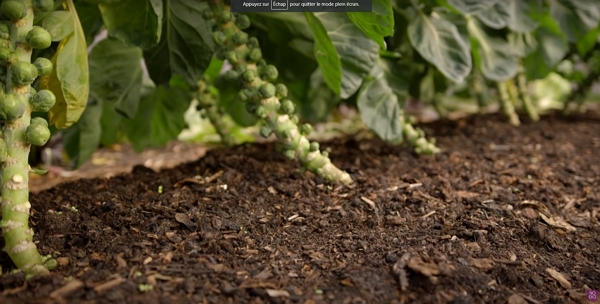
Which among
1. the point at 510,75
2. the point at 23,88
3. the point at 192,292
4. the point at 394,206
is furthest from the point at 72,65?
the point at 510,75

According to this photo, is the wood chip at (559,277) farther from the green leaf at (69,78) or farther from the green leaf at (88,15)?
the green leaf at (88,15)

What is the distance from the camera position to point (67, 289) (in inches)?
45.4

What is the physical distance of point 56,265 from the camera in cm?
129

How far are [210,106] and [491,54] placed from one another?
1.27 meters

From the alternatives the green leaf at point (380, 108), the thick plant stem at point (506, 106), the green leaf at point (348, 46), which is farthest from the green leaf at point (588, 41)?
the green leaf at point (348, 46)

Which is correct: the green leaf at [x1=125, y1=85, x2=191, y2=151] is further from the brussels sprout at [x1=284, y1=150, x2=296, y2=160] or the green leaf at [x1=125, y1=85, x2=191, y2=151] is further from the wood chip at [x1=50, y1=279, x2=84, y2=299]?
the wood chip at [x1=50, y1=279, x2=84, y2=299]

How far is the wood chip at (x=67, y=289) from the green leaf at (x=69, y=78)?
0.51m

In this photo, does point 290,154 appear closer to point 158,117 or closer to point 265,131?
point 265,131

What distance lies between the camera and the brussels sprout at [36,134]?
4.05 ft

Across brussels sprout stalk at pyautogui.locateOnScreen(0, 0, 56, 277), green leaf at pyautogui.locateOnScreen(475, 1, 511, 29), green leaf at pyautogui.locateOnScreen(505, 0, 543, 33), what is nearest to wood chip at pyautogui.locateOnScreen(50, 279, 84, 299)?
brussels sprout stalk at pyautogui.locateOnScreen(0, 0, 56, 277)

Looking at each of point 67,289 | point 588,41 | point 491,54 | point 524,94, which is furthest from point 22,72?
point 588,41

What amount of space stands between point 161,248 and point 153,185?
0.55 meters

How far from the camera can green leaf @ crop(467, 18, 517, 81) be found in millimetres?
2562

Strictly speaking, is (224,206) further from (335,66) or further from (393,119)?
(393,119)
